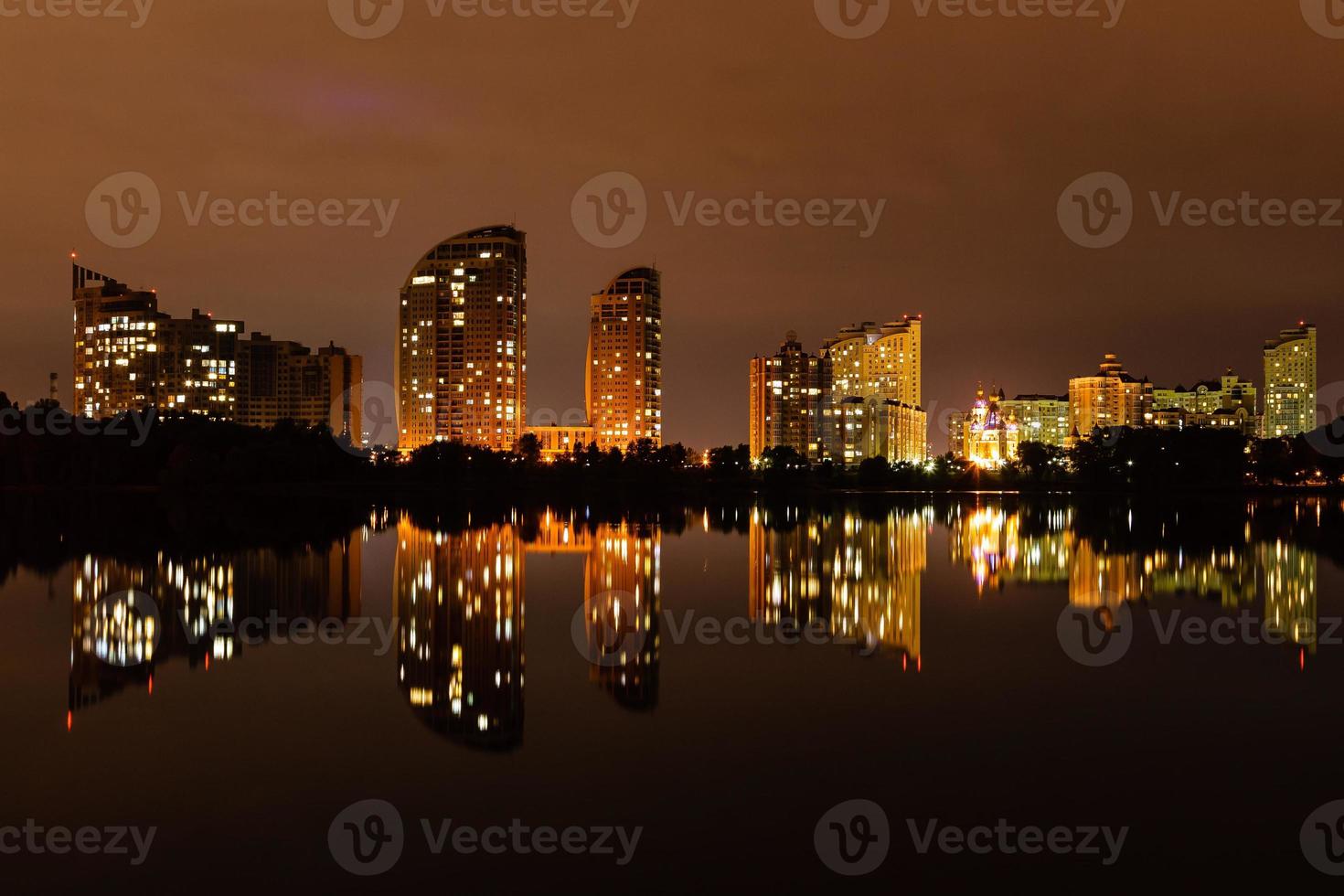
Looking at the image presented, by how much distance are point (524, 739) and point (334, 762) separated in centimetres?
205

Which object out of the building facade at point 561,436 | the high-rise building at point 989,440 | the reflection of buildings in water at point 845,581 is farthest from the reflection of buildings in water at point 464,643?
the building facade at point 561,436

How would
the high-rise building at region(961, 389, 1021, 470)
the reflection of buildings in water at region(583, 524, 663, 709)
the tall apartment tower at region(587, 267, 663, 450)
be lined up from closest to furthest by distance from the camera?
the reflection of buildings in water at region(583, 524, 663, 709), the high-rise building at region(961, 389, 1021, 470), the tall apartment tower at region(587, 267, 663, 450)

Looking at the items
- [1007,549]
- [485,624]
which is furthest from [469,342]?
[485,624]

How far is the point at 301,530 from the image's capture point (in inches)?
1629

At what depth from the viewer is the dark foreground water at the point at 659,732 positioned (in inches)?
359

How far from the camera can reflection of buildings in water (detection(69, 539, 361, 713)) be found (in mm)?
16016

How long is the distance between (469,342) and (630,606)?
140m

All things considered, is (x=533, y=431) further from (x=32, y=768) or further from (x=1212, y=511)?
(x=32, y=768)

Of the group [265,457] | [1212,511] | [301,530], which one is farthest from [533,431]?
[301,530]

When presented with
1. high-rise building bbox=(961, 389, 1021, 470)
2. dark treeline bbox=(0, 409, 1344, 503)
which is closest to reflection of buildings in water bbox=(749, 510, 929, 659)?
dark treeline bbox=(0, 409, 1344, 503)

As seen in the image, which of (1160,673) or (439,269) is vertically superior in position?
(439,269)

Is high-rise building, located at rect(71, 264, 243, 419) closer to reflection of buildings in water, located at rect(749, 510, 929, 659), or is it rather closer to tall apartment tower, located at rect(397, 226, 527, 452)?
tall apartment tower, located at rect(397, 226, 527, 452)

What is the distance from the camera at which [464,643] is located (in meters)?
17.9

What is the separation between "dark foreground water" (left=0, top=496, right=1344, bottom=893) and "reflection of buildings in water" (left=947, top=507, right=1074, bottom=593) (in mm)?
1805
